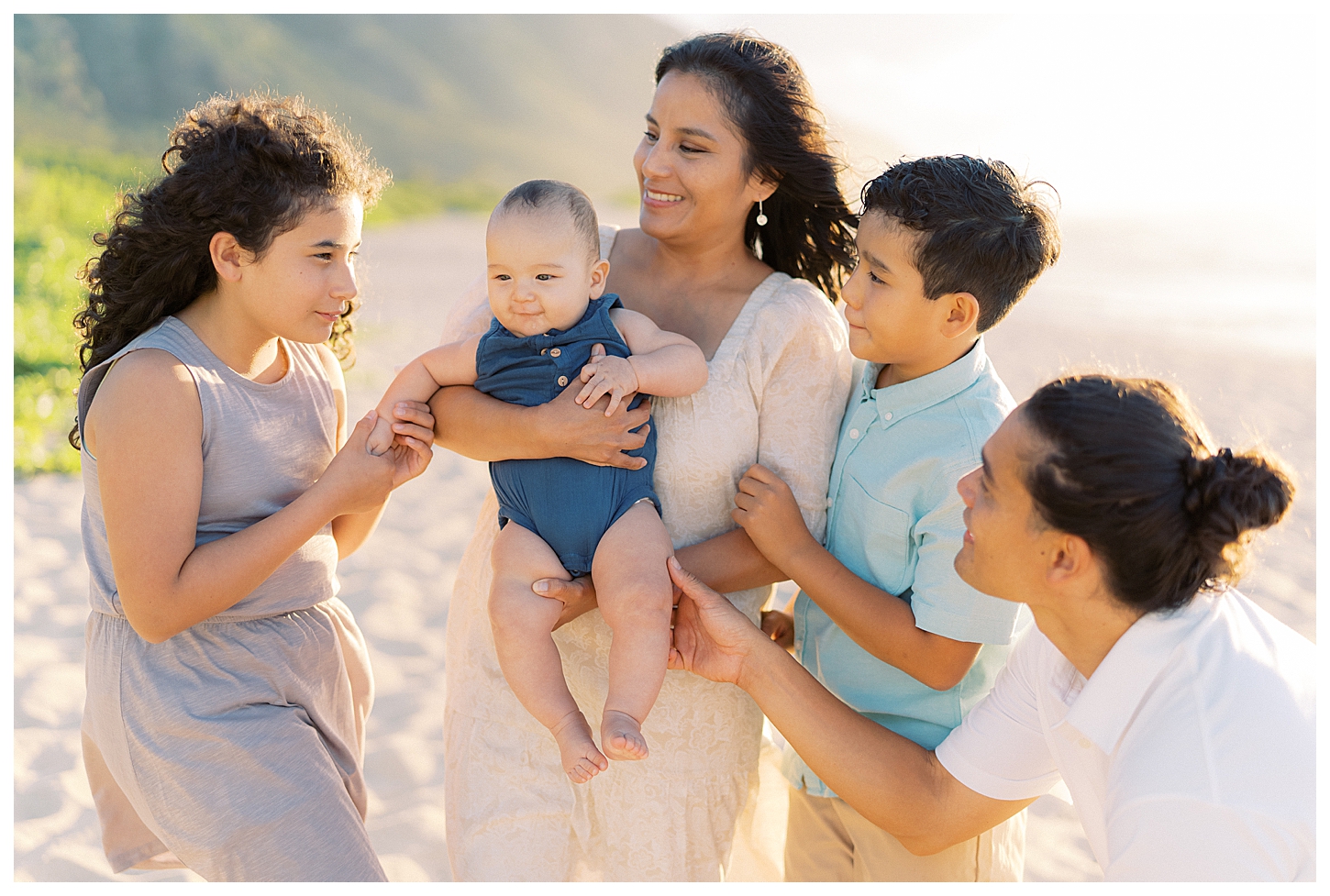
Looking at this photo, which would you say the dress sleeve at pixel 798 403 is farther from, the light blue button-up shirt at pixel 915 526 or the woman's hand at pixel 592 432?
the woman's hand at pixel 592 432

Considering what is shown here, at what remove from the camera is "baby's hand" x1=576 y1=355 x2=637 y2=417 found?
2168 mm

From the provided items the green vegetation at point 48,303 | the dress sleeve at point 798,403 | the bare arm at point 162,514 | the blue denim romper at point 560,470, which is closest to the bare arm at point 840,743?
the blue denim romper at point 560,470

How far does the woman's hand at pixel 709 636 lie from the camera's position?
2186 millimetres

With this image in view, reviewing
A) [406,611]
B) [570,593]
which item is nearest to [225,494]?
[570,593]

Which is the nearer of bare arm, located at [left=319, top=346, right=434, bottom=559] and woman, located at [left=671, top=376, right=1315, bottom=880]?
woman, located at [left=671, top=376, right=1315, bottom=880]

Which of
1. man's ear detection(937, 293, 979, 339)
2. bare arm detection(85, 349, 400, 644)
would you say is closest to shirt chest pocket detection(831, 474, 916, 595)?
man's ear detection(937, 293, 979, 339)

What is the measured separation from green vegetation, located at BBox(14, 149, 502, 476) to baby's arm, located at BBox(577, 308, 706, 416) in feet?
3.90

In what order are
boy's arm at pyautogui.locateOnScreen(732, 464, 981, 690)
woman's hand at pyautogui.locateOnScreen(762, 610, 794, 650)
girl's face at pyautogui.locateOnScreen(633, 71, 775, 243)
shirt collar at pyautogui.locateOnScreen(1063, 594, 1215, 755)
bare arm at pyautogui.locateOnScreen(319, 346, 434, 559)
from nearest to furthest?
shirt collar at pyautogui.locateOnScreen(1063, 594, 1215, 755), boy's arm at pyautogui.locateOnScreen(732, 464, 981, 690), bare arm at pyautogui.locateOnScreen(319, 346, 434, 559), girl's face at pyautogui.locateOnScreen(633, 71, 775, 243), woman's hand at pyautogui.locateOnScreen(762, 610, 794, 650)

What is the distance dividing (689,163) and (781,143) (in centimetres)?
26

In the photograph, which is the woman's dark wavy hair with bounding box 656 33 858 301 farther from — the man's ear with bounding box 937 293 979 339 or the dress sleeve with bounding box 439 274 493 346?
the dress sleeve with bounding box 439 274 493 346

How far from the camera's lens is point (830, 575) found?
2195 millimetres

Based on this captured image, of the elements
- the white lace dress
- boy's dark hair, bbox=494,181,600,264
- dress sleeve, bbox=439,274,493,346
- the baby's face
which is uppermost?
boy's dark hair, bbox=494,181,600,264

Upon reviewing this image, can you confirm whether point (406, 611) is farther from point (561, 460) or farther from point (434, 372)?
point (561, 460)

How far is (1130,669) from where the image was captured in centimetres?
172
